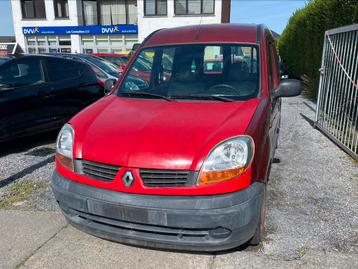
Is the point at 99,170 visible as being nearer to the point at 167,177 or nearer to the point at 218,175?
the point at 167,177

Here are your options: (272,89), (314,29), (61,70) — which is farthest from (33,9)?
(272,89)

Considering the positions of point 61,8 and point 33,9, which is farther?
point 33,9

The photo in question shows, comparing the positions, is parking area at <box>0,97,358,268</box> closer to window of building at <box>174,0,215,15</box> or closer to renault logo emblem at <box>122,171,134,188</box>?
renault logo emblem at <box>122,171,134,188</box>

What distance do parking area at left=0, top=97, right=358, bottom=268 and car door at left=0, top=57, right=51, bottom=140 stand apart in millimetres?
564

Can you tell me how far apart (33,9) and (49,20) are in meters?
2.09

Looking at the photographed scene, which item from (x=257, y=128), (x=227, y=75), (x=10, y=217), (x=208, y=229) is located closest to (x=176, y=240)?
(x=208, y=229)

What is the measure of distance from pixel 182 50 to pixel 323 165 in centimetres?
290

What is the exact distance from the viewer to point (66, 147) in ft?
9.32

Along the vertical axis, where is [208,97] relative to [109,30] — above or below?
below

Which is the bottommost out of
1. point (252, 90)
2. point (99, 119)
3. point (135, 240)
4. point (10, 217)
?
point (10, 217)

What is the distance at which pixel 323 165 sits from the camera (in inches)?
200

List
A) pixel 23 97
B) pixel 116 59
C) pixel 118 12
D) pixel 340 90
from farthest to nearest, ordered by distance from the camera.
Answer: pixel 118 12
pixel 116 59
pixel 340 90
pixel 23 97

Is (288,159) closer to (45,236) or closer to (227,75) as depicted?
(227,75)

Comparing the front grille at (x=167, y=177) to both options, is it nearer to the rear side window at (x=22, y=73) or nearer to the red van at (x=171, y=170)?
the red van at (x=171, y=170)
